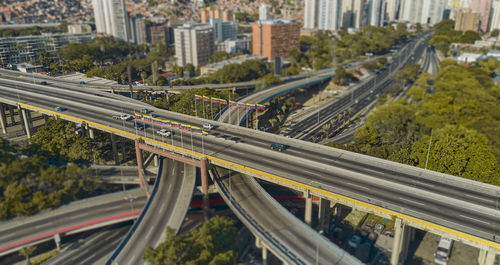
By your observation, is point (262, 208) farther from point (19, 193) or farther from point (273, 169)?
point (19, 193)

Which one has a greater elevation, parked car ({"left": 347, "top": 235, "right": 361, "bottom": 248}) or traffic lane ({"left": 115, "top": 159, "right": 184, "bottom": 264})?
traffic lane ({"left": 115, "top": 159, "right": 184, "bottom": 264})

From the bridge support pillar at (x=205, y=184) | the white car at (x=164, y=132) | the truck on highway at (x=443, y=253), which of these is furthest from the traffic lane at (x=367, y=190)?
the white car at (x=164, y=132)

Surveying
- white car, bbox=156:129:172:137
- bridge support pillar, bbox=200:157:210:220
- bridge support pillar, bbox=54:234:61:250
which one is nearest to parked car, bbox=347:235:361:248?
bridge support pillar, bbox=200:157:210:220

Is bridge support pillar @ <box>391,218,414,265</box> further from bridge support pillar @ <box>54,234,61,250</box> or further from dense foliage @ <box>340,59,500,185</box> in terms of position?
bridge support pillar @ <box>54,234,61,250</box>

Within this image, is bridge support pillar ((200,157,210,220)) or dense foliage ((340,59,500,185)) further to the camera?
dense foliage ((340,59,500,185))

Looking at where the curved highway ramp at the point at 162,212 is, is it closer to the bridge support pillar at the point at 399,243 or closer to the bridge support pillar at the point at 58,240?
the bridge support pillar at the point at 58,240

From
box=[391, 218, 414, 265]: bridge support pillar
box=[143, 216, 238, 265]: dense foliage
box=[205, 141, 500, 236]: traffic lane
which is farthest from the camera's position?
box=[391, 218, 414, 265]: bridge support pillar

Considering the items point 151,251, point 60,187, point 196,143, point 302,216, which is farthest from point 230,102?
point 151,251
